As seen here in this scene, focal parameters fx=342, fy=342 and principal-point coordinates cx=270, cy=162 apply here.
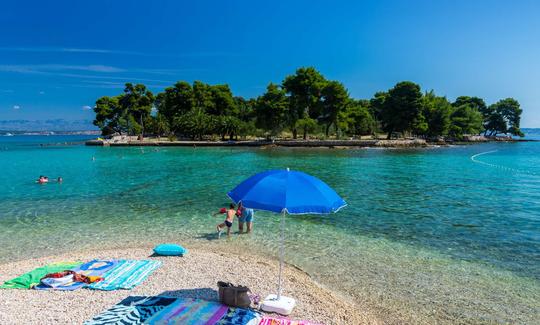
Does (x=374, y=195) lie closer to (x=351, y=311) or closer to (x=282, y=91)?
(x=351, y=311)

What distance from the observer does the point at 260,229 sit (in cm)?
1351

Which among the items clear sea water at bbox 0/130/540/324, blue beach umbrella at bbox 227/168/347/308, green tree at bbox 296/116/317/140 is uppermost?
green tree at bbox 296/116/317/140

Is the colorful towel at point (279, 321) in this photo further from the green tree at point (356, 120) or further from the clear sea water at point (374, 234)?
the green tree at point (356, 120)

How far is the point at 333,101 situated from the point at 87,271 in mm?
70257

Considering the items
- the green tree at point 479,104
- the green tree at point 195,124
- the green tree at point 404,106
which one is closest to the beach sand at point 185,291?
the green tree at point 195,124

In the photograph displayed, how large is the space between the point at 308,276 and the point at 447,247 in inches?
220

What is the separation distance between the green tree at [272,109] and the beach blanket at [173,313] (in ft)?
222

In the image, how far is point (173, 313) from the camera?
5906mm

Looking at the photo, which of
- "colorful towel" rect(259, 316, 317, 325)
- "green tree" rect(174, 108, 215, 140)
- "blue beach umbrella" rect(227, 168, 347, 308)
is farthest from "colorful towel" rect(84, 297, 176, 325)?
"green tree" rect(174, 108, 215, 140)

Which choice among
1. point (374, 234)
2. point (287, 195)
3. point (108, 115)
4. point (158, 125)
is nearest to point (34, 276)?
point (287, 195)

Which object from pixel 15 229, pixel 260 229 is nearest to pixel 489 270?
pixel 260 229

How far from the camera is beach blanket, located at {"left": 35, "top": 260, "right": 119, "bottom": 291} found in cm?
742

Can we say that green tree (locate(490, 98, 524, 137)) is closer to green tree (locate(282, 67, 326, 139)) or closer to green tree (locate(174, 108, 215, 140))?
green tree (locate(282, 67, 326, 139))

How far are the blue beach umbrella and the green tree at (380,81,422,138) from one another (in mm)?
79330
